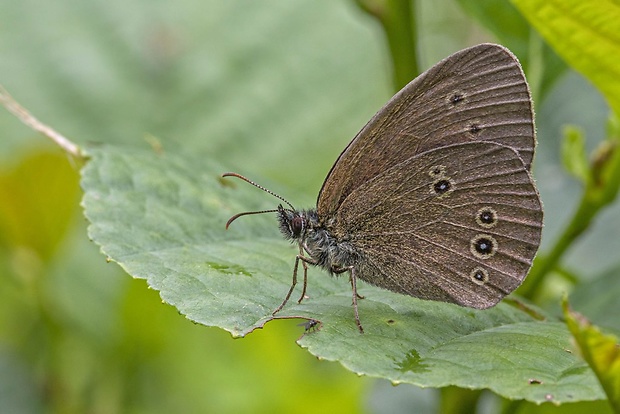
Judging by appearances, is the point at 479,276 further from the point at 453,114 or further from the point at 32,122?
the point at 32,122

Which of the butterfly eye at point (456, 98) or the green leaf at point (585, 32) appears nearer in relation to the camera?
the green leaf at point (585, 32)

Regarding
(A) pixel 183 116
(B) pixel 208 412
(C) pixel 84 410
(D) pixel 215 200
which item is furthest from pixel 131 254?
(A) pixel 183 116

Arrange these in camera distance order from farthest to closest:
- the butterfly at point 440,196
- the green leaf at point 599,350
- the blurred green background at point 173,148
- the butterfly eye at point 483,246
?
the blurred green background at point 173,148 → the butterfly eye at point 483,246 → the butterfly at point 440,196 → the green leaf at point 599,350

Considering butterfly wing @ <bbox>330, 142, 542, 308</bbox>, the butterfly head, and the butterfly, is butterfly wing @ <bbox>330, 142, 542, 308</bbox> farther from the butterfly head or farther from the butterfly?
the butterfly head

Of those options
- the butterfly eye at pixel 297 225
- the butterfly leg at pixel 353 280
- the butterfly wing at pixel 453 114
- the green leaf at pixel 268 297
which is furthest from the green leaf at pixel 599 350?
the butterfly eye at pixel 297 225

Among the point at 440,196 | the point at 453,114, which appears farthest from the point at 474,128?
the point at 440,196

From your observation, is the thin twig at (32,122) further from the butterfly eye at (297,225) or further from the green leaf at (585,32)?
the green leaf at (585,32)

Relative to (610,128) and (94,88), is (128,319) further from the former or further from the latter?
(610,128)

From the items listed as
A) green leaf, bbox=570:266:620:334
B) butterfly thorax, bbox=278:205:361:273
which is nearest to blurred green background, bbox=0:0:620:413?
butterfly thorax, bbox=278:205:361:273
